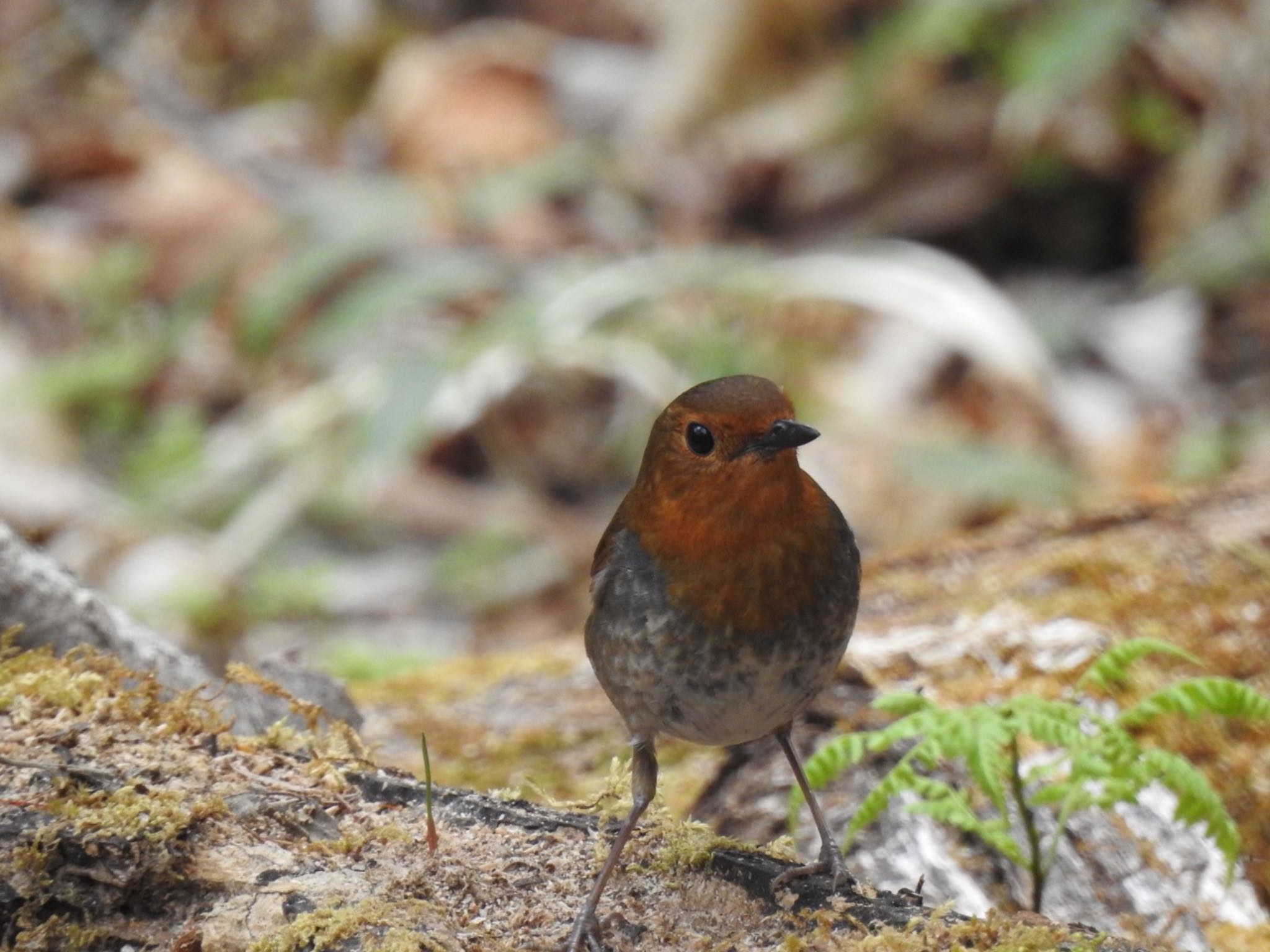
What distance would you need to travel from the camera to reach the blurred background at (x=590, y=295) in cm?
662

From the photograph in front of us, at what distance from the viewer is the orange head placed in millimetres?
2381

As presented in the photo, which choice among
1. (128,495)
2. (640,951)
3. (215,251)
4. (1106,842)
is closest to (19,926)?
(640,951)

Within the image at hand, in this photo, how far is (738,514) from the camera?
242cm

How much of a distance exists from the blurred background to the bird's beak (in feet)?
9.11

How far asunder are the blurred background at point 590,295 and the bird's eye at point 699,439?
2772 millimetres

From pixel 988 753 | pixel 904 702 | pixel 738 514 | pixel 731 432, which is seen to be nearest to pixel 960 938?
pixel 988 753

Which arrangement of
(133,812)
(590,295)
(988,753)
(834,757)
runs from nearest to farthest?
(133,812) → (988,753) → (834,757) → (590,295)

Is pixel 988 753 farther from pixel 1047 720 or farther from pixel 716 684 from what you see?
pixel 716 684

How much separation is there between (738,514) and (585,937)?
2.42 ft

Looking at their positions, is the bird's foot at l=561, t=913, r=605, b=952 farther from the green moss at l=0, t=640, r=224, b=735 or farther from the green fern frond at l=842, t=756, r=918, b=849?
the green moss at l=0, t=640, r=224, b=735

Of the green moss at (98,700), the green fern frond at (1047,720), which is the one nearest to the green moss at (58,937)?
the green moss at (98,700)

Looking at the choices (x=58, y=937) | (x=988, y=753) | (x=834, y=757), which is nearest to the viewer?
(x=58, y=937)

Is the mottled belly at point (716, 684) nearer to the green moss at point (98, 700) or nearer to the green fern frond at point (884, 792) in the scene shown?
the green fern frond at point (884, 792)

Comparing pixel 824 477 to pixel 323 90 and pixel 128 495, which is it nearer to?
pixel 128 495
